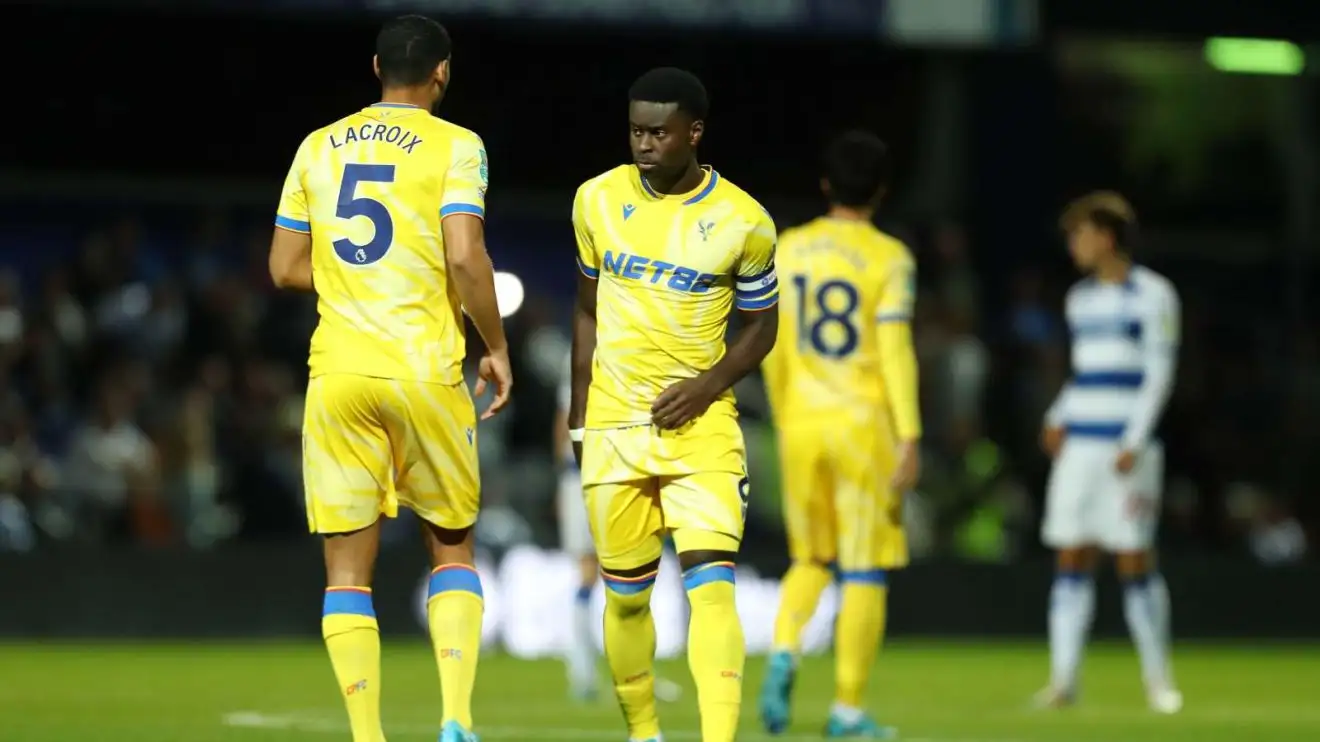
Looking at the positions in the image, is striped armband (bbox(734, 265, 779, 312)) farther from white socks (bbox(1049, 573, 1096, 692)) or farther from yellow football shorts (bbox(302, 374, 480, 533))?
white socks (bbox(1049, 573, 1096, 692))

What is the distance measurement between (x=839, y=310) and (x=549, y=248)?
38.6ft

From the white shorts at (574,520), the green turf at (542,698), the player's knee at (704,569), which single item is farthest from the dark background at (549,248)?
the player's knee at (704,569)

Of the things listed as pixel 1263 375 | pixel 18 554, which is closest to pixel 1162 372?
pixel 18 554

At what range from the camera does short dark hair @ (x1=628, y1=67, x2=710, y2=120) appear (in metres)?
7.93

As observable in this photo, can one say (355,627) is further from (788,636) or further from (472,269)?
(788,636)

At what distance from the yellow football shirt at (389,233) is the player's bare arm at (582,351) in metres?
0.57

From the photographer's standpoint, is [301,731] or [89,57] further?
[89,57]

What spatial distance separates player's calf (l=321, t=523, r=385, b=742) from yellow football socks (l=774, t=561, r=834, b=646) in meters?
Answer: 3.04

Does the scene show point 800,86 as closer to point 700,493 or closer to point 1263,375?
point 1263,375

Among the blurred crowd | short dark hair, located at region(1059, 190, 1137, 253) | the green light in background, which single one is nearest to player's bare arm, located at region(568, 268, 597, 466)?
short dark hair, located at region(1059, 190, 1137, 253)

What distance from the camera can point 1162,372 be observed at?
1260 centimetres

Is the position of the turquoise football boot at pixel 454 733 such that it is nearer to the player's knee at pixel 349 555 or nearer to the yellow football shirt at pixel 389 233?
the player's knee at pixel 349 555

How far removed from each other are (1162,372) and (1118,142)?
50.1 feet

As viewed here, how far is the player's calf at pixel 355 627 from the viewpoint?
25.5ft
